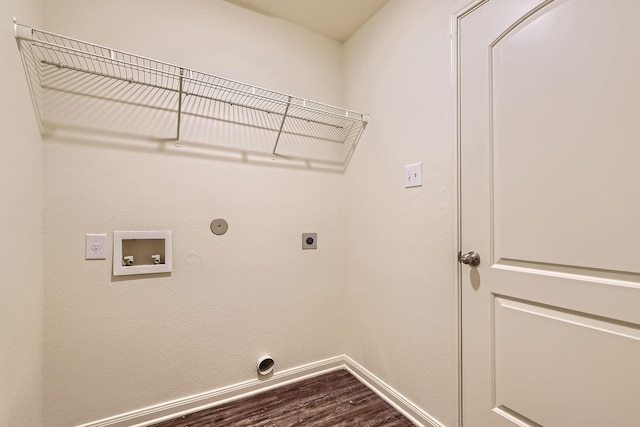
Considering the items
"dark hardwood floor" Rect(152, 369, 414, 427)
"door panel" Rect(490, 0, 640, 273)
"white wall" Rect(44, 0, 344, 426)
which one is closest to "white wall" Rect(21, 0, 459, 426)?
"white wall" Rect(44, 0, 344, 426)

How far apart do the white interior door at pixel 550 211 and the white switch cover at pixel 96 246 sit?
178 centimetres

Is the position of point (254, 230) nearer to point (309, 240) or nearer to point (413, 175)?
point (309, 240)

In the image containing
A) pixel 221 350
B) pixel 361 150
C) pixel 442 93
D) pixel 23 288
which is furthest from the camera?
pixel 361 150

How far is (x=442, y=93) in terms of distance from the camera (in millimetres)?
1395

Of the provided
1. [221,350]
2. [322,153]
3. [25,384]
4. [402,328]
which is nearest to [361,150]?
[322,153]

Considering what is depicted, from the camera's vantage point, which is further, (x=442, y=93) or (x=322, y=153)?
(x=322, y=153)

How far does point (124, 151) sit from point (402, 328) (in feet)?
5.97

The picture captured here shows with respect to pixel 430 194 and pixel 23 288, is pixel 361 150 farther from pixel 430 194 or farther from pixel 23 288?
pixel 23 288

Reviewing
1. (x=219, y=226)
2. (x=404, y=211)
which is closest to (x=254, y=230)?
(x=219, y=226)

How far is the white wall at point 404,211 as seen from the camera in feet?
4.54

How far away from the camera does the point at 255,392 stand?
175 centimetres

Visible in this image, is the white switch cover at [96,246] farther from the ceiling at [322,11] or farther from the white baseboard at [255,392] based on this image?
the ceiling at [322,11]

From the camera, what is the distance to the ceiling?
1756mm

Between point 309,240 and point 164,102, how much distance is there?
1218 millimetres
